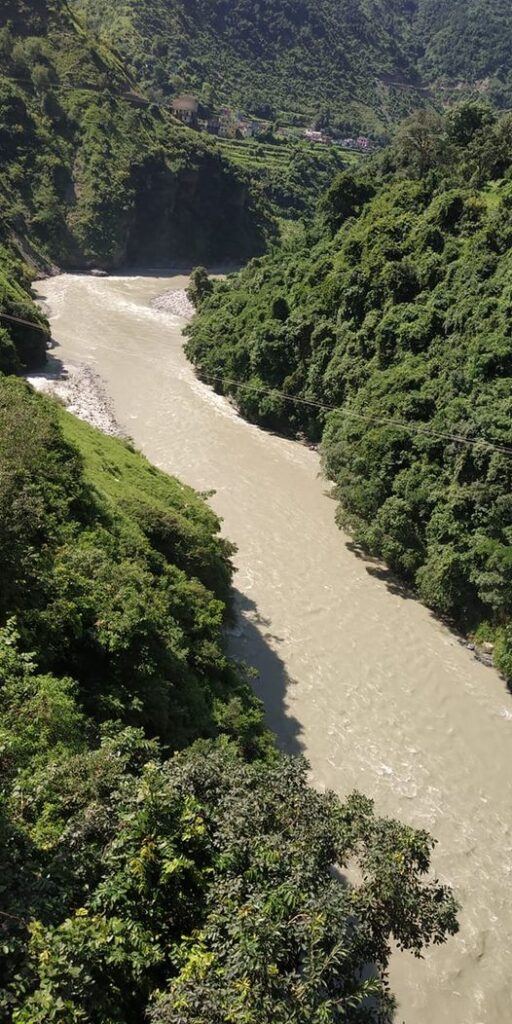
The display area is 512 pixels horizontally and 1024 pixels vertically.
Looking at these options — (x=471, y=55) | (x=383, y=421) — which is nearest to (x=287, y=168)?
(x=383, y=421)

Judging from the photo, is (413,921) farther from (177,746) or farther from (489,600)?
(489,600)

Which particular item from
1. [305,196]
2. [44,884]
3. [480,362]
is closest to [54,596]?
[44,884]

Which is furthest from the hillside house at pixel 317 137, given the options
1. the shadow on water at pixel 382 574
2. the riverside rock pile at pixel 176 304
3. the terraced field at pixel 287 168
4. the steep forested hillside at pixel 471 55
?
the shadow on water at pixel 382 574

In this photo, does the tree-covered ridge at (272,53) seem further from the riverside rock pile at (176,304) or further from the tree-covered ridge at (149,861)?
the tree-covered ridge at (149,861)

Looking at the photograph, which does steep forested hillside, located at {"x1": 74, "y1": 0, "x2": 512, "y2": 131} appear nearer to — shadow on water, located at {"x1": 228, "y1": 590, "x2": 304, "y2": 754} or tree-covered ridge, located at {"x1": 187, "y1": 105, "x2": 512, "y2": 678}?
tree-covered ridge, located at {"x1": 187, "y1": 105, "x2": 512, "y2": 678}

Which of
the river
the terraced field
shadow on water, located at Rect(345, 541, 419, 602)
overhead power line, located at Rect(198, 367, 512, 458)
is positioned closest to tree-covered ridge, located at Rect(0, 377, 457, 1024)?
the river

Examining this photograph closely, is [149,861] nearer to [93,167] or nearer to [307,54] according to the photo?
[93,167]
